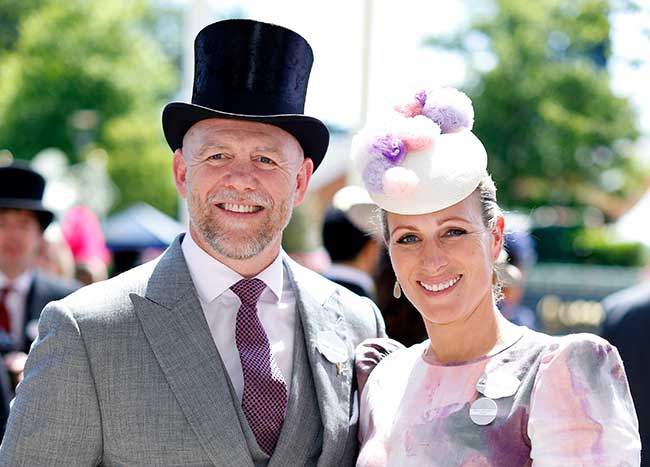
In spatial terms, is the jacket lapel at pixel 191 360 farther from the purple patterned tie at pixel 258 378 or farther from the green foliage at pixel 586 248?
the green foliage at pixel 586 248

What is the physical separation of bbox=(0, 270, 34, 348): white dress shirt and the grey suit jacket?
2477 mm

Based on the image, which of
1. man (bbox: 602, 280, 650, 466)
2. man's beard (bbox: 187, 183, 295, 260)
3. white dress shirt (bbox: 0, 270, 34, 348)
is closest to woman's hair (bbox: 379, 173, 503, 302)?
man's beard (bbox: 187, 183, 295, 260)

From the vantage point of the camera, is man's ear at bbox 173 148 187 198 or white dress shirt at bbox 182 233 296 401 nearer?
white dress shirt at bbox 182 233 296 401

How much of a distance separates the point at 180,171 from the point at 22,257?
2.57 metres

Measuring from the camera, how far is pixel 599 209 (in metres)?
32.2

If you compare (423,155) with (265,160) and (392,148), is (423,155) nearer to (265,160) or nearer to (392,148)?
(392,148)

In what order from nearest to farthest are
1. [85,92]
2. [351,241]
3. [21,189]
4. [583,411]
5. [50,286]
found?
[583,411], [351,241], [50,286], [21,189], [85,92]

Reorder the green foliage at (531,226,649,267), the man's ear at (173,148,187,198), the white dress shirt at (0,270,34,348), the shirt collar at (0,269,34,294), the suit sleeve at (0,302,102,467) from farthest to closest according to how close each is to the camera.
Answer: the green foliage at (531,226,649,267) < the shirt collar at (0,269,34,294) < the white dress shirt at (0,270,34,348) < the man's ear at (173,148,187,198) < the suit sleeve at (0,302,102,467)

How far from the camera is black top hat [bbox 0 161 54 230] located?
5453 millimetres

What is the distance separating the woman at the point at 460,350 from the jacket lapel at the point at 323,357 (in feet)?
0.28

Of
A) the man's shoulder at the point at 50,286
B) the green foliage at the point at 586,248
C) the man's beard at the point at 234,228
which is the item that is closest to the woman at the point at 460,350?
the man's beard at the point at 234,228

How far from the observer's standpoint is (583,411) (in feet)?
7.61

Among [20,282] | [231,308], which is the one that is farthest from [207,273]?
[20,282]

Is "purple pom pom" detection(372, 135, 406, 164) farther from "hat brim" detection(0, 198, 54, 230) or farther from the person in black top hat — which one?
"hat brim" detection(0, 198, 54, 230)
